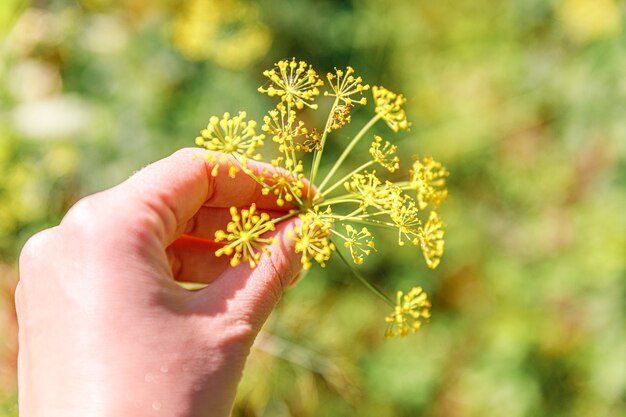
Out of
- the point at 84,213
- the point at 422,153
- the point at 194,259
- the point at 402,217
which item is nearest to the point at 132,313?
the point at 84,213

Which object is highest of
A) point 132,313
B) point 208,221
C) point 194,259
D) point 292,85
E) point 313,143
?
point 292,85

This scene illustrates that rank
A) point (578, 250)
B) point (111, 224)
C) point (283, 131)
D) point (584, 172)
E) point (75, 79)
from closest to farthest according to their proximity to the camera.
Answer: point (111, 224)
point (283, 131)
point (75, 79)
point (578, 250)
point (584, 172)

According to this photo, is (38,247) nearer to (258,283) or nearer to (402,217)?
(258,283)

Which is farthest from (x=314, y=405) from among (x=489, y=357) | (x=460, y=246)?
(x=460, y=246)

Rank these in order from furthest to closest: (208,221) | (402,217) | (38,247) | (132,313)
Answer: (208,221)
(402,217)
(38,247)
(132,313)

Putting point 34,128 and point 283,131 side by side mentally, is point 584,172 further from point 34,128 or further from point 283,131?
point 34,128

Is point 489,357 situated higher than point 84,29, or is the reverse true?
point 84,29

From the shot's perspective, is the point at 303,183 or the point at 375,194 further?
the point at 303,183
